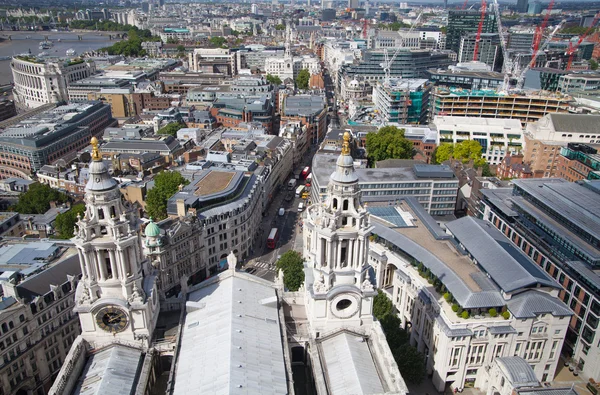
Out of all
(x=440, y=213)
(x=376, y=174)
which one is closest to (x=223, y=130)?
Answer: (x=376, y=174)

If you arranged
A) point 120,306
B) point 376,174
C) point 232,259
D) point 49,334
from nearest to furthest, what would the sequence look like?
1. point 120,306
2. point 232,259
3. point 49,334
4. point 376,174

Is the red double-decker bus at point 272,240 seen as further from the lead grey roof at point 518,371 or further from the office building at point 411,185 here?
the lead grey roof at point 518,371

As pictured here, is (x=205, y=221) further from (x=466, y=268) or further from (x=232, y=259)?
(x=466, y=268)

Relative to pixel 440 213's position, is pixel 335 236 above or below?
above

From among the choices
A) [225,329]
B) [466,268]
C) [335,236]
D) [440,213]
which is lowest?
[440,213]

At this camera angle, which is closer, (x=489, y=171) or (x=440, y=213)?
(x=440, y=213)

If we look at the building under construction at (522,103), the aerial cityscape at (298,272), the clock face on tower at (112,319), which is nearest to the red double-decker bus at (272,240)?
the aerial cityscape at (298,272)

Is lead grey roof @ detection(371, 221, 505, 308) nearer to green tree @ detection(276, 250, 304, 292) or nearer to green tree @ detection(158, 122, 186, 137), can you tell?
green tree @ detection(276, 250, 304, 292)
